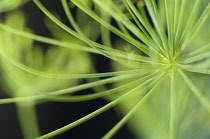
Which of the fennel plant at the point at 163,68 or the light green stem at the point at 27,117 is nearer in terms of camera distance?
the fennel plant at the point at 163,68

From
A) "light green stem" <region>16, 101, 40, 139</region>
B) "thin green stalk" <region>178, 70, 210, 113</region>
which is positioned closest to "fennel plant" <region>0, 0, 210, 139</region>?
"thin green stalk" <region>178, 70, 210, 113</region>

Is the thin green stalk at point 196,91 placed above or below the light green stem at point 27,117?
below

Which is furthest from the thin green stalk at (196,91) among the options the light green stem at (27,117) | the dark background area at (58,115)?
the light green stem at (27,117)

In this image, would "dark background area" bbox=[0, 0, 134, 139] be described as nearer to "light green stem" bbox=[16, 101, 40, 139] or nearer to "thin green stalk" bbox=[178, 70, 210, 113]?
"light green stem" bbox=[16, 101, 40, 139]

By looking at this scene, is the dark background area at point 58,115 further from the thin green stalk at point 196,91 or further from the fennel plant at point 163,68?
the thin green stalk at point 196,91

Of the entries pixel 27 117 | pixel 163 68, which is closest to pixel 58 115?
pixel 27 117

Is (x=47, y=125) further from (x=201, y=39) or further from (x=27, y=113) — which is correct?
(x=201, y=39)

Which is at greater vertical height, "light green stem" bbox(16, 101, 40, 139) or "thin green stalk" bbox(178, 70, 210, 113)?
"light green stem" bbox(16, 101, 40, 139)
